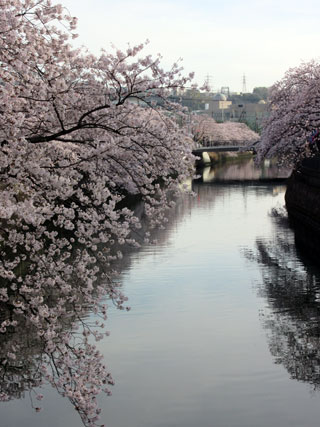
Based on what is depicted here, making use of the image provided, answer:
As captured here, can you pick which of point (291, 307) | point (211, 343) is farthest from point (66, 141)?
point (291, 307)

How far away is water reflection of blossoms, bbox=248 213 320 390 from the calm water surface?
0.12 feet

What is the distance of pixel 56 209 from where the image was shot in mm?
13406

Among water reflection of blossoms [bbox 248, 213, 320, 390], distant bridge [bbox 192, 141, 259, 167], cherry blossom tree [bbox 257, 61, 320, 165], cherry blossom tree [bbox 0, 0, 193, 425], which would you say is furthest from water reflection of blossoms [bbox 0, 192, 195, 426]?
distant bridge [bbox 192, 141, 259, 167]

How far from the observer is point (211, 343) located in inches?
797

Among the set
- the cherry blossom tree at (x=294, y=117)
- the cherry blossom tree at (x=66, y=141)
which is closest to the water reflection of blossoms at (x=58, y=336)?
the cherry blossom tree at (x=66, y=141)

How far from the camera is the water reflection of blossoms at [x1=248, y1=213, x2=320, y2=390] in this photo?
62.0ft

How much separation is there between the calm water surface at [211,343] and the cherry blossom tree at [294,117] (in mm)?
10865

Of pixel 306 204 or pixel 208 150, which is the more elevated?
pixel 208 150

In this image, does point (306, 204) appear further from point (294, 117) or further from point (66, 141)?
point (66, 141)

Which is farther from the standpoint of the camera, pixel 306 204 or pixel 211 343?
pixel 306 204

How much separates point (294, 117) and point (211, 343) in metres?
28.6

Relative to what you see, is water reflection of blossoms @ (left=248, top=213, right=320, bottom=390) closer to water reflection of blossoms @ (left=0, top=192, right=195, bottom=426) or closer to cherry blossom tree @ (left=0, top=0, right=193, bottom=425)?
water reflection of blossoms @ (left=0, top=192, right=195, bottom=426)

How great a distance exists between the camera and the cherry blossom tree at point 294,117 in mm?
45594

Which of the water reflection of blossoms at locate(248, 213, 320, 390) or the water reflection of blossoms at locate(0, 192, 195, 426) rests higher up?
the water reflection of blossoms at locate(0, 192, 195, 426)
